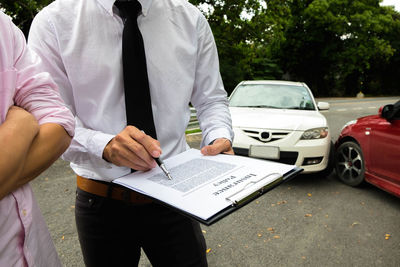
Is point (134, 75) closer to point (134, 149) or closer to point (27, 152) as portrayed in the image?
point (134, 149)

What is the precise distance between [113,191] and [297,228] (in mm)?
2652

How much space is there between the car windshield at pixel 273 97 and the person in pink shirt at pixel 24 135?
185 inches

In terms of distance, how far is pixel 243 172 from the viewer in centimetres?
101

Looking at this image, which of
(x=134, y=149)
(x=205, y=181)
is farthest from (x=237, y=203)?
(x=134, y=149)

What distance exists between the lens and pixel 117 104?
3.98ft

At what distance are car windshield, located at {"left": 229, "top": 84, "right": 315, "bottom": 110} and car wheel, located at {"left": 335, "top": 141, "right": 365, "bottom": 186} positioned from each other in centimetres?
97

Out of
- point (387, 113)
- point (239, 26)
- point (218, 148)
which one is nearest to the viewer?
point (218, 148)

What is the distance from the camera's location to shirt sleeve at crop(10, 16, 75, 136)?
2.68 feet

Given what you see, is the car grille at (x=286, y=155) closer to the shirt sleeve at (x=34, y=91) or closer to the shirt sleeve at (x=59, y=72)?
the shirt sleeve at (x=59, y=72)

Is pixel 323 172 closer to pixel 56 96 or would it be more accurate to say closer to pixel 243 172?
pixel 243 172

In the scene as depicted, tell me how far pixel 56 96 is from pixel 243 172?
656 millimetres

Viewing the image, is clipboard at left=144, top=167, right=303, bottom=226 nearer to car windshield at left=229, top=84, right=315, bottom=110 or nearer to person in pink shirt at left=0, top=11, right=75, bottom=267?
person in pink shirt at left=0, top=11, right=75, bottom=267

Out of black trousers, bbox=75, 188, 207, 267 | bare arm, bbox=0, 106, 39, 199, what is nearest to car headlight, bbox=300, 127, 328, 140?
black trousers, bbox=75, 188, 207, 267

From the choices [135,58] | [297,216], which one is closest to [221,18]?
[297,216]
